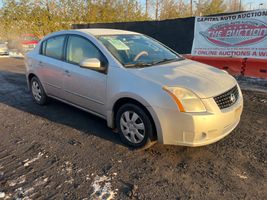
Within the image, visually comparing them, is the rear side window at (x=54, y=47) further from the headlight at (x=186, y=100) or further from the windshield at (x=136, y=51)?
the headlight at (x=186, y=100)

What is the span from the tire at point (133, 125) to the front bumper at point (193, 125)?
0.67 ft

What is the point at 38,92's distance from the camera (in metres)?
5.21

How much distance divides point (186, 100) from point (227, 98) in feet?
2.01

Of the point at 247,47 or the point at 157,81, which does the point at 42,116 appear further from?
the point at 247,47

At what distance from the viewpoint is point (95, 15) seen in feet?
62.8

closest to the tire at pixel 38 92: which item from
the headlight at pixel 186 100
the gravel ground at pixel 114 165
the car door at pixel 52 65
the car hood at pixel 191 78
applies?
the car door at pixel 52 65

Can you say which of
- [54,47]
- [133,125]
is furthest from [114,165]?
[54,47]

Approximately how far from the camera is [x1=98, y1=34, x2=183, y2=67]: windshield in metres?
3.58

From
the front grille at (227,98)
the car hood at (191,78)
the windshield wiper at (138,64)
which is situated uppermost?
the windshield wiper at (138,64)

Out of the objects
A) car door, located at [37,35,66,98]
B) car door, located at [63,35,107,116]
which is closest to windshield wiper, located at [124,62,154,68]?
car door, located at [63,35,107,116]

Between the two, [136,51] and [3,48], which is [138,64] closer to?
[136,51]

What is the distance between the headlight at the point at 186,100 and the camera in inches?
110

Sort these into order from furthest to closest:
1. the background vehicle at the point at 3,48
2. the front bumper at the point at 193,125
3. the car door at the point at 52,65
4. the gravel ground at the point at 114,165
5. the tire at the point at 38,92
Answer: the background vehicle at the point at 3,48, the tire at the point at 38,92, the car door at the point at 52,65, the front bumper at the point at 193,125, the gravel ground at the point at 114,165

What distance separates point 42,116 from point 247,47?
596cm
